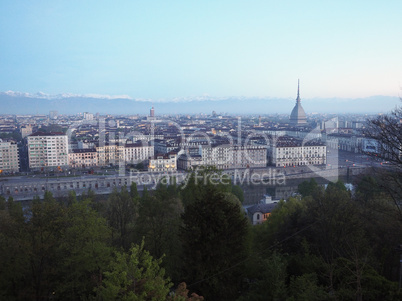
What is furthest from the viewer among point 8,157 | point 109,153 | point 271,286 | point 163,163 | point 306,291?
point 109,153

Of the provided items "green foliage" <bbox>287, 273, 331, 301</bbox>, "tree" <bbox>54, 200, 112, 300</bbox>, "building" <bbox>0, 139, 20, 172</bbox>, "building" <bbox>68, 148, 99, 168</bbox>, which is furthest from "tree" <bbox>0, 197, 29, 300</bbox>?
"building" <bbox>68, 148, 99, 168</bbox>

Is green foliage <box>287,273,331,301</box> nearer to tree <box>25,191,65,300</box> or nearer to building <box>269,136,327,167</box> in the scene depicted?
tree <box>25,191,65,300</box>

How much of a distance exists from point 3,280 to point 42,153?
22.8 meters

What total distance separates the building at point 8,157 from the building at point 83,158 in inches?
148

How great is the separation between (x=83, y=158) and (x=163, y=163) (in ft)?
24.7

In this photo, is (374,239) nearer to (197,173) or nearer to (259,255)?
(259,255)

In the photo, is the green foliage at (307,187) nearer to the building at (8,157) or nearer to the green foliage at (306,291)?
the green foliage at (306,291)

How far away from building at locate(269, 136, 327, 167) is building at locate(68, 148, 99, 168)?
14.0m

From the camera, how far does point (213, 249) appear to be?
5.29 m

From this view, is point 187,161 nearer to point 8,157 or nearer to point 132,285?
point 8,157

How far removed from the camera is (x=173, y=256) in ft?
21.1

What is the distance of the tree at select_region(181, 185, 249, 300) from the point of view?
5238 millimetres

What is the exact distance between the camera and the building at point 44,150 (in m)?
25.5

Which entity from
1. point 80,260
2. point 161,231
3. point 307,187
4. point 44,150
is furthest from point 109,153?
point 80,260
